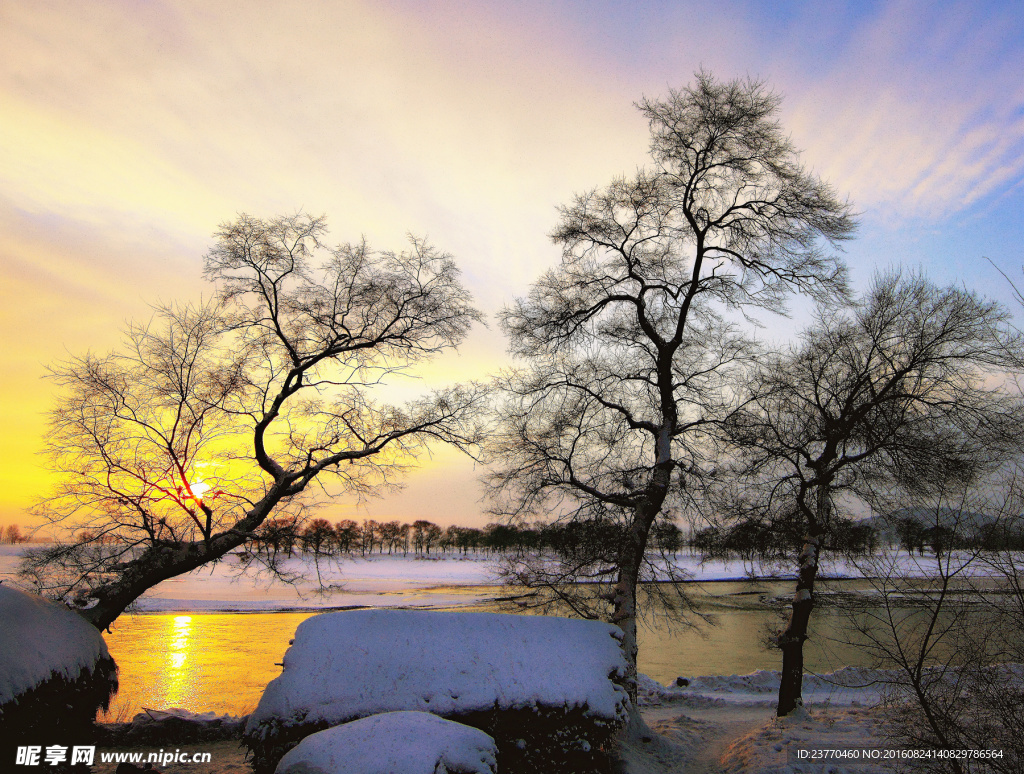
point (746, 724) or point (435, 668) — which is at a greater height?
point (435, 668)

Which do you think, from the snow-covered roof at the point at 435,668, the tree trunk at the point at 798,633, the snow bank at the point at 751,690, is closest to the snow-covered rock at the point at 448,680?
the snow-covered roof at the point at 435,668

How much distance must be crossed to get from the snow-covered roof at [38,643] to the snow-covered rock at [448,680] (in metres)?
3.14

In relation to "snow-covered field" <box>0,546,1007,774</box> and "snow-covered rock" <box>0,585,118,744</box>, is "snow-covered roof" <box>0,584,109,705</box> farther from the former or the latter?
"snow-covered field" <box>0,546,1007,774</box>

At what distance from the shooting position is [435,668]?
741 cm

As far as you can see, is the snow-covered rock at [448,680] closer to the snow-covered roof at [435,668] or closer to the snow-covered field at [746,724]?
the snow-covered roof at [435,668]

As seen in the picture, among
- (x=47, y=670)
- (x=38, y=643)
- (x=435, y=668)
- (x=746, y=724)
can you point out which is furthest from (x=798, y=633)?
(x=38, y=643)

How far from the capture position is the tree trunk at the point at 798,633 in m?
11.0

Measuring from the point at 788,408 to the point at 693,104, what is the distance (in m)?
6.66

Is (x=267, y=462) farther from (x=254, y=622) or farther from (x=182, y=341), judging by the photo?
(x=254, y=622)

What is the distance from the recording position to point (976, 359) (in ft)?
33.8

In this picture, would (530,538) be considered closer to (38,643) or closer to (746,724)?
(746,724)

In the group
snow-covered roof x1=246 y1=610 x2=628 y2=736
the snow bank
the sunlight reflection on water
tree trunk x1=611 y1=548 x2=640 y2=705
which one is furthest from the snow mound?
the snow bank

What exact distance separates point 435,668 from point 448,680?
0.23 m

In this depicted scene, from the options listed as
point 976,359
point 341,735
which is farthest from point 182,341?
point 976,359
